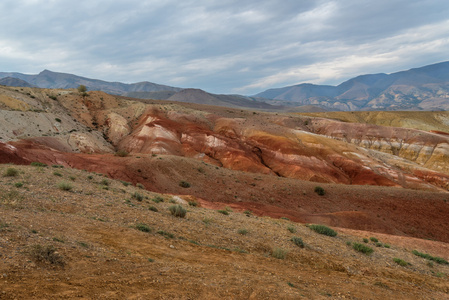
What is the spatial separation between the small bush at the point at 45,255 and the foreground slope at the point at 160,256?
0.9 inches

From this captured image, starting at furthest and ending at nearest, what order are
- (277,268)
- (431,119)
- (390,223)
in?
(431,119), (390,223), (277,268)

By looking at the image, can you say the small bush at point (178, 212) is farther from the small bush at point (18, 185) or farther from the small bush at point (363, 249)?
the small bush at point (363, 249)

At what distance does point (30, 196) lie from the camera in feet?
35.4

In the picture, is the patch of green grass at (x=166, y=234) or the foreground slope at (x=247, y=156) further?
the foreground slope at (x=247, y=156)

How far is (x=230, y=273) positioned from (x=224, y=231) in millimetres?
4823

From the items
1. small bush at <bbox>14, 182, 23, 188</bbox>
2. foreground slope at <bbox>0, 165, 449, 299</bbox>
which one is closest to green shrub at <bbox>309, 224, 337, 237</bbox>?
foreground slope at <bbox>0, 165, 449, 299</bbox>

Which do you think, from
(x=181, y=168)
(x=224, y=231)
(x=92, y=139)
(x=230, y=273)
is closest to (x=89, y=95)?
(x=92, y=139)

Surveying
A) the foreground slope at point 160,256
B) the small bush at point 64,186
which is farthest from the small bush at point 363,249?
the small bush at point 64,186

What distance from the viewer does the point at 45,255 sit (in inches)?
236

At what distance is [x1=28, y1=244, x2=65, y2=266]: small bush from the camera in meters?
5.90

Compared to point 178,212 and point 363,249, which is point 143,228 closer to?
point 178,212

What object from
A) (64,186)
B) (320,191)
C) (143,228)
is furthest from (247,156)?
(143,228)

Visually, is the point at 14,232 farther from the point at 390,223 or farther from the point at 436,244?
the point at 390,223

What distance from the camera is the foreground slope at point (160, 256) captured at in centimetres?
561
